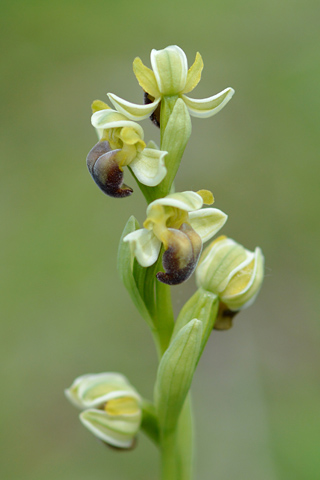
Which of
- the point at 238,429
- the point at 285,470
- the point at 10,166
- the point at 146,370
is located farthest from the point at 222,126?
the point at 285,470

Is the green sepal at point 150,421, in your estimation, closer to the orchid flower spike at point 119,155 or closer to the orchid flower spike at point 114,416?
the orchid flower spike at point 114,416

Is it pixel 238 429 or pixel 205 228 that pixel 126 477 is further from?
pixel 205 228

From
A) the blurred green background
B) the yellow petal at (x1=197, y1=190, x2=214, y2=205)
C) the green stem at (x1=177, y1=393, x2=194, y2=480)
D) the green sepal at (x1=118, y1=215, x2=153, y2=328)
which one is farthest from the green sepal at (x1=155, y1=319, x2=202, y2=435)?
the blurred green background

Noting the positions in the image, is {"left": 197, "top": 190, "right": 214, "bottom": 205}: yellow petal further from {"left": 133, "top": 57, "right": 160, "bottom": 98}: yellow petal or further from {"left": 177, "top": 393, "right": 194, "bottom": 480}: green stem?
{"left": 177, "top": 393, "right": 194, "bottom": 480}: green stem

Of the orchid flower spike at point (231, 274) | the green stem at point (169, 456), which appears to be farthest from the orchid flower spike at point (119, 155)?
the green stem at point (169, 456)

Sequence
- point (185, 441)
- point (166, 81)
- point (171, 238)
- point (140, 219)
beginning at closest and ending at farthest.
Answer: point (171, 238) → point (166, 81) → point (185, 441) → point (140, 219)

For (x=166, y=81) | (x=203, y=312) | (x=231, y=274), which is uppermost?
(x=166, y=81)

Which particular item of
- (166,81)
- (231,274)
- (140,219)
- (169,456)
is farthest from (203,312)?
(140,219)

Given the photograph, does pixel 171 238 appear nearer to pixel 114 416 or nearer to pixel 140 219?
pixel 114 416
